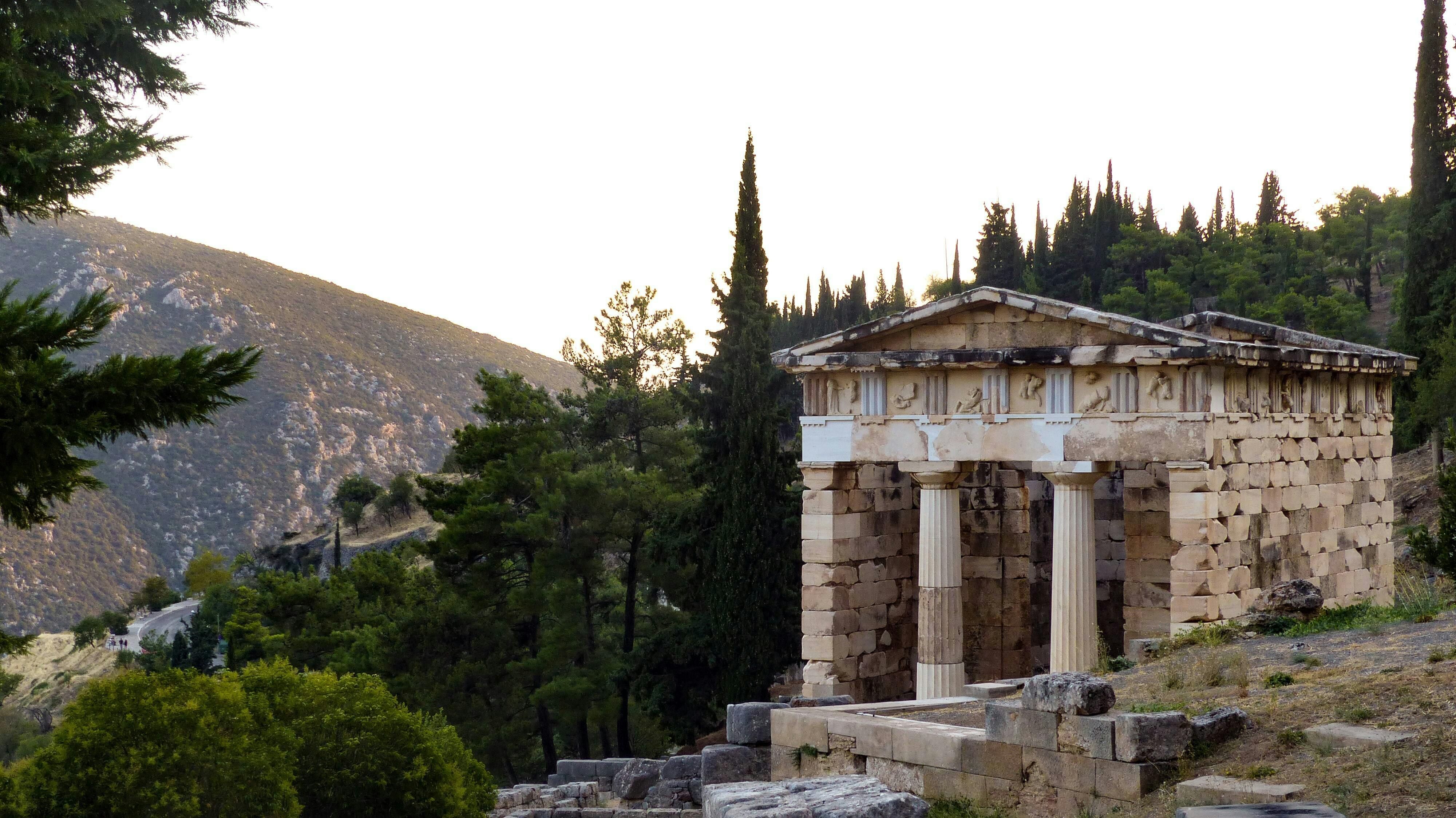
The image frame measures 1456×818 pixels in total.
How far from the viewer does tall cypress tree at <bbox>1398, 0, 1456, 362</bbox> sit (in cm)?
3969

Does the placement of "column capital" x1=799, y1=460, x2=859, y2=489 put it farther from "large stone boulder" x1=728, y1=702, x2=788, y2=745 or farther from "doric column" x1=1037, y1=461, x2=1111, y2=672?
"large stone boulder" x1=728, y1=702, x2=788, y2=745

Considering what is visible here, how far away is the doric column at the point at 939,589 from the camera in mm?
18734

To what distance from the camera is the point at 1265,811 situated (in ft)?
21.2

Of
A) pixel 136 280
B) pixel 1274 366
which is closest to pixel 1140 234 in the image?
pixel 1274 366

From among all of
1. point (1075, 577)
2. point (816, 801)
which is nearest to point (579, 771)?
point (1075, 577)

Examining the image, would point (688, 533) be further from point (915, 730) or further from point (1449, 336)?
point (1449, 336)

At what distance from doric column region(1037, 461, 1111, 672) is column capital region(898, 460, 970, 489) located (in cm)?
120

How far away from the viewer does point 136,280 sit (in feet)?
341

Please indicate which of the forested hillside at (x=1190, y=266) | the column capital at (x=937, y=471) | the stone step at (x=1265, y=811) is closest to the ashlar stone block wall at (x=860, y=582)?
the column capital at (x=937, y=471)

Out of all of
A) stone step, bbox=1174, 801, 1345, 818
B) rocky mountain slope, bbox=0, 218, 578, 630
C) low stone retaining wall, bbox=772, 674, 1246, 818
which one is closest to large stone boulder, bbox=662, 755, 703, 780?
low stone retaining wall, bbox=772, 674, 1246, 818

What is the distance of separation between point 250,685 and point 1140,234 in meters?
65.9

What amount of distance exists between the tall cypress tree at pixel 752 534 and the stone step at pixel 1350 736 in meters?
17.7

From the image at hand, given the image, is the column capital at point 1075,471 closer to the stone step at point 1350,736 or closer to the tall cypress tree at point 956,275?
the stone step at point 1350,736

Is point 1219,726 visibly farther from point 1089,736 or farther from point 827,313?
point 827,313
